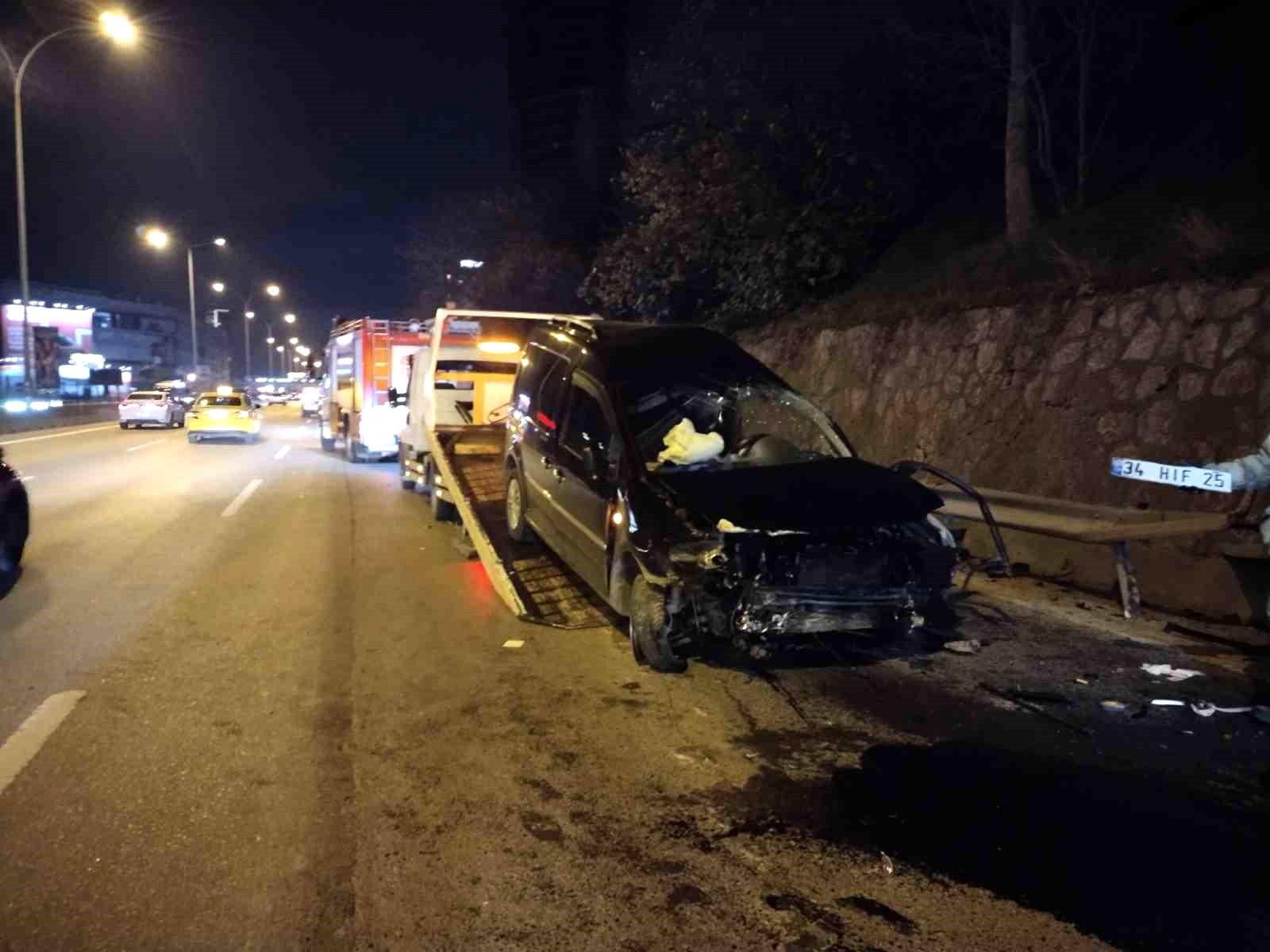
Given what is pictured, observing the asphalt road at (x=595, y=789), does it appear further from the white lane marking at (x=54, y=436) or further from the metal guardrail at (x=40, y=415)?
the metal guardrail at (x=40, y=415)

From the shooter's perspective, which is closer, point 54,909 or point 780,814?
point 54,909

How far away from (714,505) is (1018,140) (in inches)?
380

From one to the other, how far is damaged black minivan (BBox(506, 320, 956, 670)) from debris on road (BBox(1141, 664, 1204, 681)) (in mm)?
1608

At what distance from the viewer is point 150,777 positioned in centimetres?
488

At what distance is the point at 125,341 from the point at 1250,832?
107 metres

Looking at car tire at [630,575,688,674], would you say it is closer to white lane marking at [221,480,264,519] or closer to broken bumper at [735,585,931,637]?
broken bumper at [735,585,931,637]

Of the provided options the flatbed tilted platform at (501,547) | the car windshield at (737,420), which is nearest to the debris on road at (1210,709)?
the car windshield at (737,420)

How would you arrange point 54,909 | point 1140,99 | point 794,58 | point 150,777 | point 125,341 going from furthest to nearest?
point 125,341
point 794,58
point 1140,99
point 150,777
point 54,909

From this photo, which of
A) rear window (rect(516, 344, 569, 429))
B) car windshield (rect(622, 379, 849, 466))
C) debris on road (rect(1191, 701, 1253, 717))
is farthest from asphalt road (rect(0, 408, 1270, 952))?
rear window (rect(516, 344, 569, 429))

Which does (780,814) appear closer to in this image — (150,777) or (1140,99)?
(150,777)

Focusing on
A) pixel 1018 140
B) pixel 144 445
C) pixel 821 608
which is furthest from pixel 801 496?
pixel 144 445

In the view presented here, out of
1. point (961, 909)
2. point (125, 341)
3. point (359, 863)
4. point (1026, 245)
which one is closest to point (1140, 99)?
point (1026, 245)

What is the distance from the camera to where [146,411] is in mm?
34406

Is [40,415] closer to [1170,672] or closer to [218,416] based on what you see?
[218,416]
